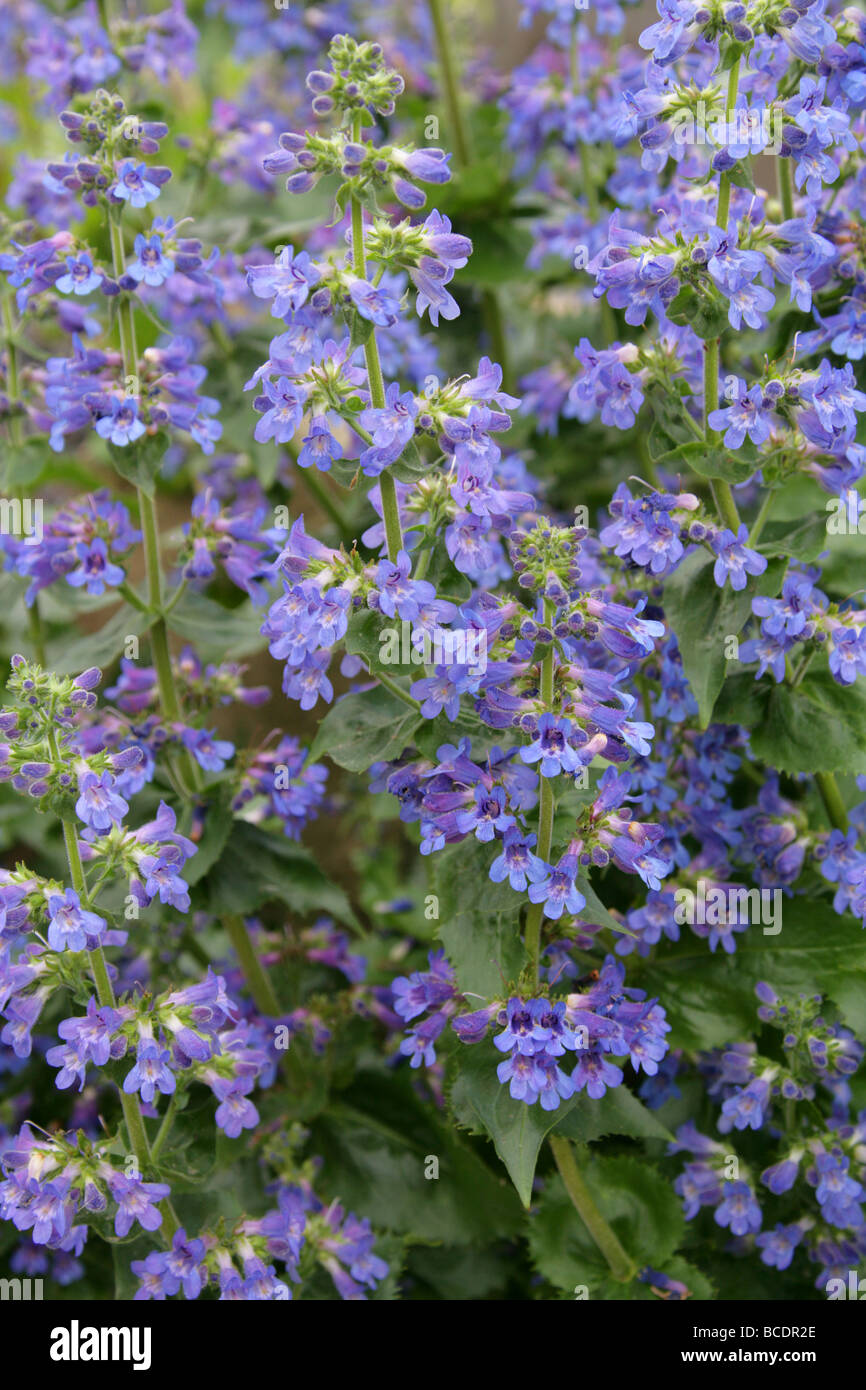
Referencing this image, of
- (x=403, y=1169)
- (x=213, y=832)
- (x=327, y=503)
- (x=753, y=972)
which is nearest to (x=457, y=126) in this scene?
(x=327, y=503)

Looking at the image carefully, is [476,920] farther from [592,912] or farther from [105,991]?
[105,991]

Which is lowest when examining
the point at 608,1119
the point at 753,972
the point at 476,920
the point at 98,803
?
the point at 608,1119

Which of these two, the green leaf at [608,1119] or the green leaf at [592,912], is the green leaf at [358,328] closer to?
the green leaf at [592,912]

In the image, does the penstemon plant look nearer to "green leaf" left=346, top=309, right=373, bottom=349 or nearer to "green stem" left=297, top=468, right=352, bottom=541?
"green leaf" left=346, top=309, right=373, bottom=349

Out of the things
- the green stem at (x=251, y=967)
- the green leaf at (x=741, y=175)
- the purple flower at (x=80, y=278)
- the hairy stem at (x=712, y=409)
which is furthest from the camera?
the green stem at (x=251, y=967)

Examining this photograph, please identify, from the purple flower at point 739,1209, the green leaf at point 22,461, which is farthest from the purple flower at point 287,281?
the purple flower at point 739,1209
